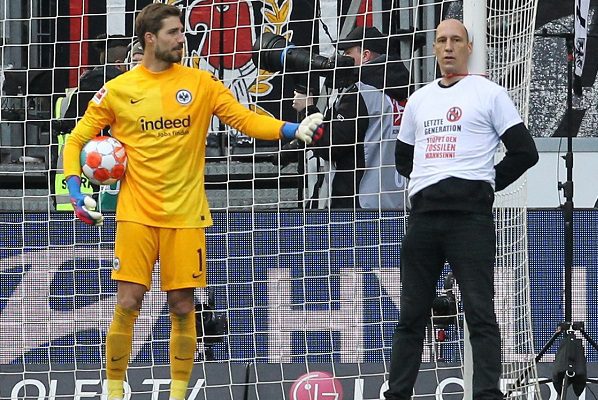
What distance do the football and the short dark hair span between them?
1.85 ft

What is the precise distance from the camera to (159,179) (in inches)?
261

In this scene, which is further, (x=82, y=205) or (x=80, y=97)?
(x=80, y=97)

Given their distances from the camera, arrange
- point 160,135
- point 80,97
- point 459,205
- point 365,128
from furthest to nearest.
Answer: point 80,97, point 365,128, point 160,135, point 459,205

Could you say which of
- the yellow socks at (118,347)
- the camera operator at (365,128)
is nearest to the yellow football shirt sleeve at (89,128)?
the yellow socks at (118,347)

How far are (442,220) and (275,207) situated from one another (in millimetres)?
2991

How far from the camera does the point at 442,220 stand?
6.22 metres

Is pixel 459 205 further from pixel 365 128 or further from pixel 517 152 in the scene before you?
pixel 365 128

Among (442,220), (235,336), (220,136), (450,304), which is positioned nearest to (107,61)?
(220,136)

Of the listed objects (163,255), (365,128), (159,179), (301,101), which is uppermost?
(301,101)

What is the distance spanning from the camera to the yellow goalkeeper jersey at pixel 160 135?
664 centimetres

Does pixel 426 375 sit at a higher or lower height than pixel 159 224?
lower

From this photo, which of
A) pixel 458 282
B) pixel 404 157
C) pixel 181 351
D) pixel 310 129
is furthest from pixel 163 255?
pixel 458 282

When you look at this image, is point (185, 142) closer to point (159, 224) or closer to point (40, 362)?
point (159, 224)

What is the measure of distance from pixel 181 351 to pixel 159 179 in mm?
894
